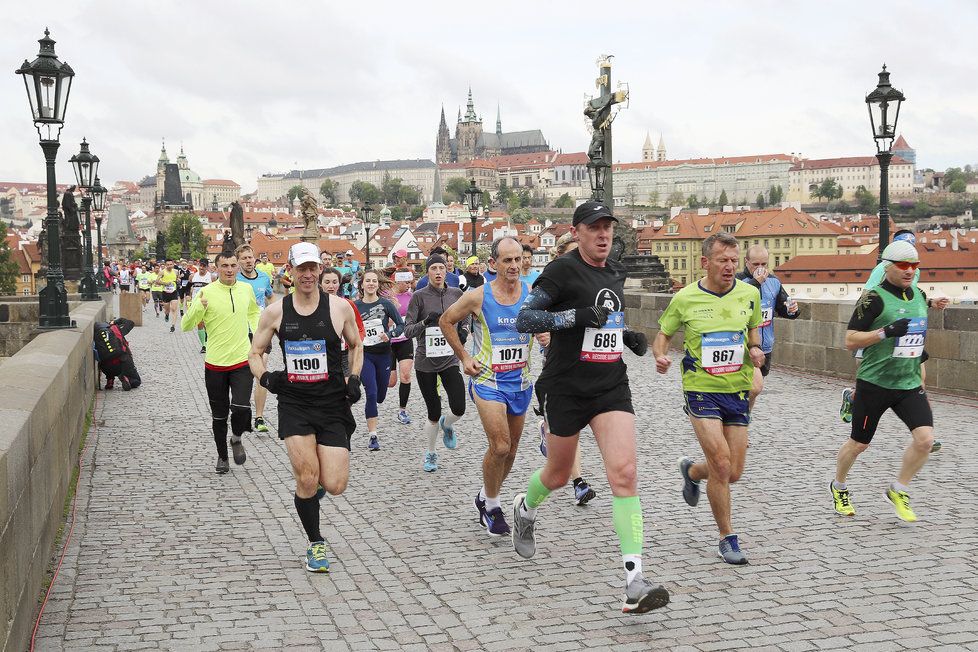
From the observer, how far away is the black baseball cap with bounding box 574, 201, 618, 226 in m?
5.08

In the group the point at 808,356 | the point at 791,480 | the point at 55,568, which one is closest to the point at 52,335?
the point at 55,568

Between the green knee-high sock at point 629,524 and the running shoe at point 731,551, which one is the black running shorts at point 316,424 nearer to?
the green knee-high sock at point 629,524

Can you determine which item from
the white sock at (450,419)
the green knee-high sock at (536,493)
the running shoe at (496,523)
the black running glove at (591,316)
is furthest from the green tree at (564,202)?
the black running glove at (591,316)

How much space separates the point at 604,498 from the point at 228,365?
3035 mm

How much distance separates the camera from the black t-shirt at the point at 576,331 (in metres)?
5.16

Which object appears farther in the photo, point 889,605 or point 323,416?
point 323,416

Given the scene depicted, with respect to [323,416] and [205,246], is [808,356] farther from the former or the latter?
[205,246]

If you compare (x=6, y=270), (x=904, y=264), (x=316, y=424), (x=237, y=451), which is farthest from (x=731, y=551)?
(x=6, y=270)

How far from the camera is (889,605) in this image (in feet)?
15.8

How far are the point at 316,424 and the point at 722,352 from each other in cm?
215

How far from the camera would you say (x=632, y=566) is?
474 cm

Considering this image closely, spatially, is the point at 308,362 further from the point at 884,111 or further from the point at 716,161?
the point at 716,161

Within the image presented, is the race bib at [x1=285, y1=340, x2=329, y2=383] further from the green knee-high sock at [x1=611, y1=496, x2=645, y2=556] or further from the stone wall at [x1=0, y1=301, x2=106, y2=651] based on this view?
the green knee-high sock at [x1=611, y1=496, x2=645, y2=556]

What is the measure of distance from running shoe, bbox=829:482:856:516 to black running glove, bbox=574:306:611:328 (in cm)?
241
